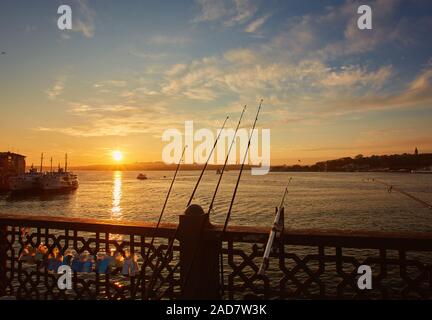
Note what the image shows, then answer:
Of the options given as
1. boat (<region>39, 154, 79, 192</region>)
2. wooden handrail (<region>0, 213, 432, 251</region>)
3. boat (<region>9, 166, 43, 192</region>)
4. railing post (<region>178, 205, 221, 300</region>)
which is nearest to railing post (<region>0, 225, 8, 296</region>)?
wooden handrail (<region>0, 213, 432, 251</region>)

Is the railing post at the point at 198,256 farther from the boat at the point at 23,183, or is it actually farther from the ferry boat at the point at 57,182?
the ferry boat at the point at 57,182

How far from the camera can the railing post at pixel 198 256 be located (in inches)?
155

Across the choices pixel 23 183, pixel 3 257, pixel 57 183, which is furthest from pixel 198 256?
pixel 57 183

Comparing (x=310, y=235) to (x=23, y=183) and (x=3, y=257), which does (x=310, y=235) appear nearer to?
(x=3, y=257)

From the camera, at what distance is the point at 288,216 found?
152ft

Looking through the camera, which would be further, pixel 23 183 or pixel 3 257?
pixel 23 183

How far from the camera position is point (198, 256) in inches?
156

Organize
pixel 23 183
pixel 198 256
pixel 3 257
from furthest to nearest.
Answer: pixel 23 183 < pixel 3 257 < pixel 198 256

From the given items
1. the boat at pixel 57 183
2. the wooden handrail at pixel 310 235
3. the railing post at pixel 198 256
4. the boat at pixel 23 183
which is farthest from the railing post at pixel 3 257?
the boat at pixel 57 183

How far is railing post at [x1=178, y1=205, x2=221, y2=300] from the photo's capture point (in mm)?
3941

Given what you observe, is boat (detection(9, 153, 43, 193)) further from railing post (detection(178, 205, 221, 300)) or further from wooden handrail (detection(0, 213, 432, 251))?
railing post (detection(178, 205, 221, 300))
